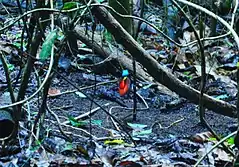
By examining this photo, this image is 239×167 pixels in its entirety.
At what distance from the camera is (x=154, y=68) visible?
2334 mm

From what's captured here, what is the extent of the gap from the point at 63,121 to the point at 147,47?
1911 millimetres

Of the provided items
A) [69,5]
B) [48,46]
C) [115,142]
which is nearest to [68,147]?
[115,142]

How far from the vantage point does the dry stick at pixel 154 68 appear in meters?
2.21

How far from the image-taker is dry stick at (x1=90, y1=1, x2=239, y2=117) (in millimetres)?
2207

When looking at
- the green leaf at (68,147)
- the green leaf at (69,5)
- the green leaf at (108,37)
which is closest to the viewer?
the green leaf at (69,5)

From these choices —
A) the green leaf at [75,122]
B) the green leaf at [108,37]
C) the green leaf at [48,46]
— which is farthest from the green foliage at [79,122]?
the green leaf at [108,37]

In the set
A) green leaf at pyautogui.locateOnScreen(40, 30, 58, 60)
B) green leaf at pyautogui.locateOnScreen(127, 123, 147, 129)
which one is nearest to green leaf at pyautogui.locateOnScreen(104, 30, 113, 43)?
green leaf at pyautogui.locateOnScreen(127, 123, 147, 129)

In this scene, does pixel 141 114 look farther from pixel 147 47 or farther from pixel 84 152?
pixel 147 47

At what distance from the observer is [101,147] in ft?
7.23

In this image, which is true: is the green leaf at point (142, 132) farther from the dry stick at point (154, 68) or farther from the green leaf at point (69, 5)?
the green leaf at point (69, 5)

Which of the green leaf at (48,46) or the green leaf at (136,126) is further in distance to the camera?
the green leaf at (136,126)

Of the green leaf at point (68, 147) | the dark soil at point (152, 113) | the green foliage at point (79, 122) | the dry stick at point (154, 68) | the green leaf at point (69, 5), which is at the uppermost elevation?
the green leaf at point (69, 5)

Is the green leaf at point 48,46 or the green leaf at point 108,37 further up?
the green leaf at point 48,46

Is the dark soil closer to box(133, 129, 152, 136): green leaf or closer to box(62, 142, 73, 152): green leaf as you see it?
box(133, 129, 152, 136): green leaf
